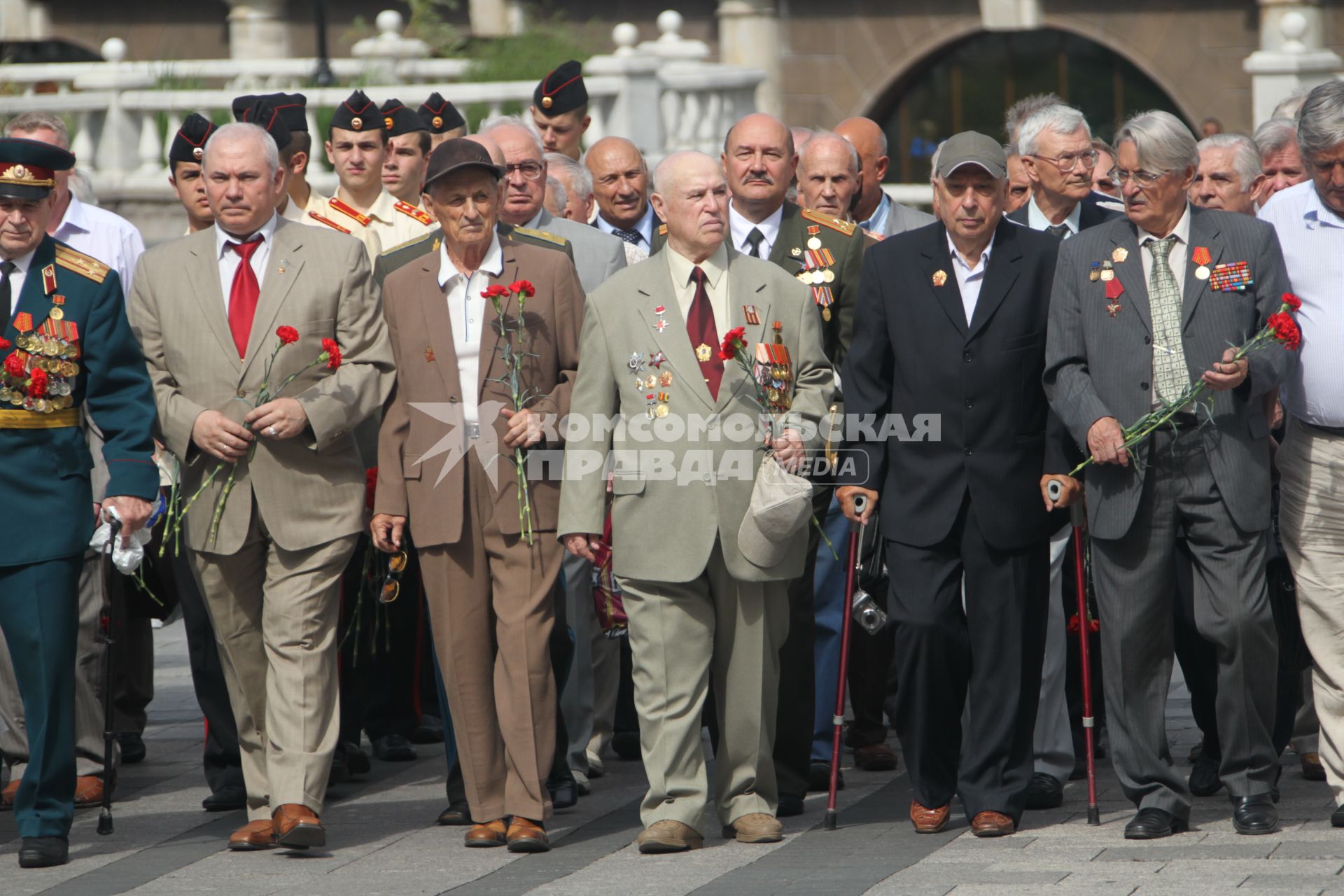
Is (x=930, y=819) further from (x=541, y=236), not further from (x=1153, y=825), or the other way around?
(x=541, y=236)

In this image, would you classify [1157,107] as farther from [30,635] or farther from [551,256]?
[30,635]

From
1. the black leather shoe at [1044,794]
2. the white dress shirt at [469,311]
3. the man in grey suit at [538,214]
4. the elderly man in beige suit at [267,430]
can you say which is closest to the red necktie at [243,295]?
the elderly man in beige suit at [267,430]

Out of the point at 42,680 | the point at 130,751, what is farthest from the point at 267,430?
the point at 130,751

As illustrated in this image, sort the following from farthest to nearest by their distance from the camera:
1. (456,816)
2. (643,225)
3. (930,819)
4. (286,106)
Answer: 1. (643,225)
2. (286,106)
3. (456,816)
4. (930,819)

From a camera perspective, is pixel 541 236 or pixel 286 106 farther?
pixel 286 106

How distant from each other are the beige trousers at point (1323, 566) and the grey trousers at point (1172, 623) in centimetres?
19

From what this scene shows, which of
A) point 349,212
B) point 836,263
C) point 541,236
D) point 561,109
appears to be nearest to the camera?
point 541,236

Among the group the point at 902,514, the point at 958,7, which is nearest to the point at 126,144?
the point at 958,7

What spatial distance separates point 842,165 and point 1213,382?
2.37 m

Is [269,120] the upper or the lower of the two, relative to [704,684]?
upper

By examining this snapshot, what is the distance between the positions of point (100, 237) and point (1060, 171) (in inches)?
158

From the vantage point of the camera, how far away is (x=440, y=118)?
33.1ft

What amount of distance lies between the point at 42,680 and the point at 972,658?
324 centimetres

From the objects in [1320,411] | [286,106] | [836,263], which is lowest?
[1320,411]
